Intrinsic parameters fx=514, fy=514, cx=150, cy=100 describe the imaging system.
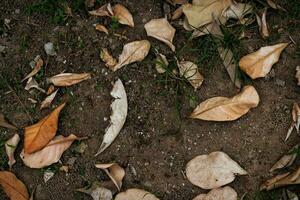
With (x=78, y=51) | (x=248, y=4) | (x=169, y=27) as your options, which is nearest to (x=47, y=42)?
(x=78, y=51)

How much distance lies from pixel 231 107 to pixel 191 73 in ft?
0.92

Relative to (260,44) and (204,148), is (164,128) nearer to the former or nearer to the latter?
(204,148)

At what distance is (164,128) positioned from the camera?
2635mm

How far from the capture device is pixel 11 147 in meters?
2.64

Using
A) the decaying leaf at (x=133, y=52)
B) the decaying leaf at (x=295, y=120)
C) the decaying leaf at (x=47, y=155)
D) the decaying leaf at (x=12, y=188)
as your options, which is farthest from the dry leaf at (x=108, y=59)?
the decaying leaf at (x=295, y=120)

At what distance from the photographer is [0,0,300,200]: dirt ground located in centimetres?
259

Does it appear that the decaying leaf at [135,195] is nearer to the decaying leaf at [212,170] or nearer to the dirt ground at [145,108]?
the dirt ground at [145,108]

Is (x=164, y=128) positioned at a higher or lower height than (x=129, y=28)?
lower

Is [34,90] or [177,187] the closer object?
[177,187]

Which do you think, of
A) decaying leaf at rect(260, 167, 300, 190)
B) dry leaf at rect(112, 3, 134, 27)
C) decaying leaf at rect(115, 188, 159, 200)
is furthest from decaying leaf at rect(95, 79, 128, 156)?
decaying leaf at rect(260, 167, 300, 190)

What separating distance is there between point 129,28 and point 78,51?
30cm

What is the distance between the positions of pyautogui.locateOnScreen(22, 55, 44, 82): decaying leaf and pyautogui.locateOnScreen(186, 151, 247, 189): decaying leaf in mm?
945

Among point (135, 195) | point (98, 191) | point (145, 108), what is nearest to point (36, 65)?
point (145, 108)

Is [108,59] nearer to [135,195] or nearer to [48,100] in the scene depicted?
[48,100]
